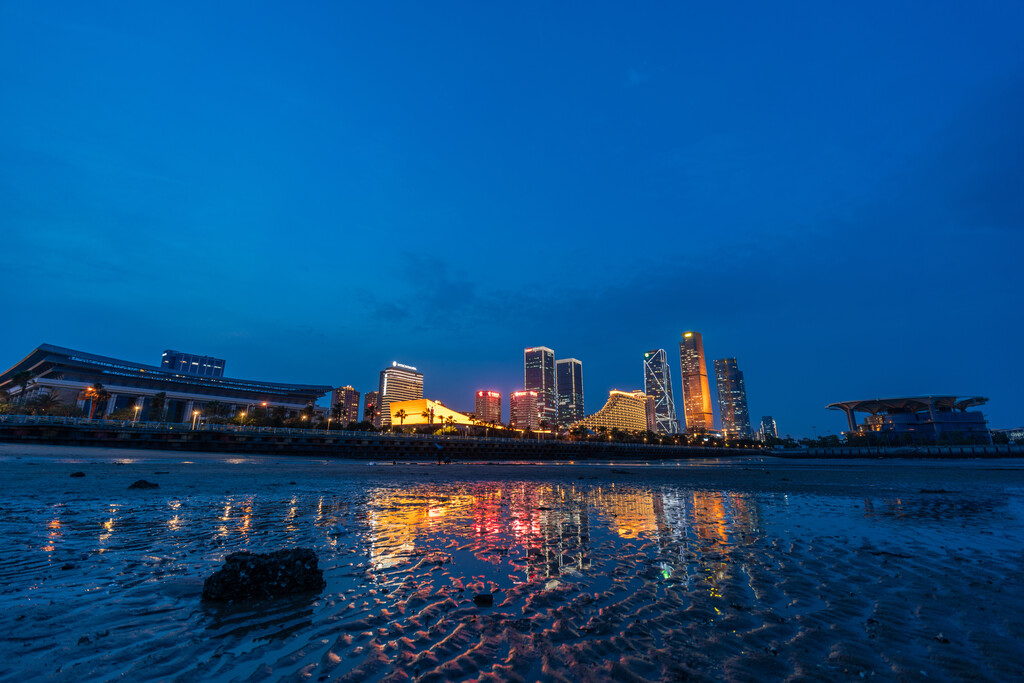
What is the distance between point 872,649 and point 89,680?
25.0 ft

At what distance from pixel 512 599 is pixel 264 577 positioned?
141 inches

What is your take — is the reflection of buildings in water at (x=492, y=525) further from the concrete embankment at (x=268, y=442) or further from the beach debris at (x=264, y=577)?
the concrete embankment at (x=268, y=442)

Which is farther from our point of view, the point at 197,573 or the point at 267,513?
the point at 267,513

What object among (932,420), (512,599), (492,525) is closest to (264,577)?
(512,599)

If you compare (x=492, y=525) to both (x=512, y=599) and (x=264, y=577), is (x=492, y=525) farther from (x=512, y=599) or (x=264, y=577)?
(x=264, y=577)

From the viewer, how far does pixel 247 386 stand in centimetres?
18762

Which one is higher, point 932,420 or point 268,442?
point 932,420

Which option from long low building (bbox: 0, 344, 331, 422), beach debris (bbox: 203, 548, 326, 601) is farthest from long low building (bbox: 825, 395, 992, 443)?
long low building (bbox: 0, 344, 331, 422)

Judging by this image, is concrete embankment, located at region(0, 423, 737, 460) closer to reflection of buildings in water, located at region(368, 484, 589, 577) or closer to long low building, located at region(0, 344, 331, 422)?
reflection of buildings in water, located at region(368, 484, 589, 577)

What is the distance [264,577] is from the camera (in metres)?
6.20

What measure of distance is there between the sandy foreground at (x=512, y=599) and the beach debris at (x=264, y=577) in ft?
0.89

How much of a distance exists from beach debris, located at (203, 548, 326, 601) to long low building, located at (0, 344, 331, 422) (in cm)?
15174

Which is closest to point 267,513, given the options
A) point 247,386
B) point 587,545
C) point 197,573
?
point 197,573

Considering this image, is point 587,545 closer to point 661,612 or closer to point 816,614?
point 661,612
